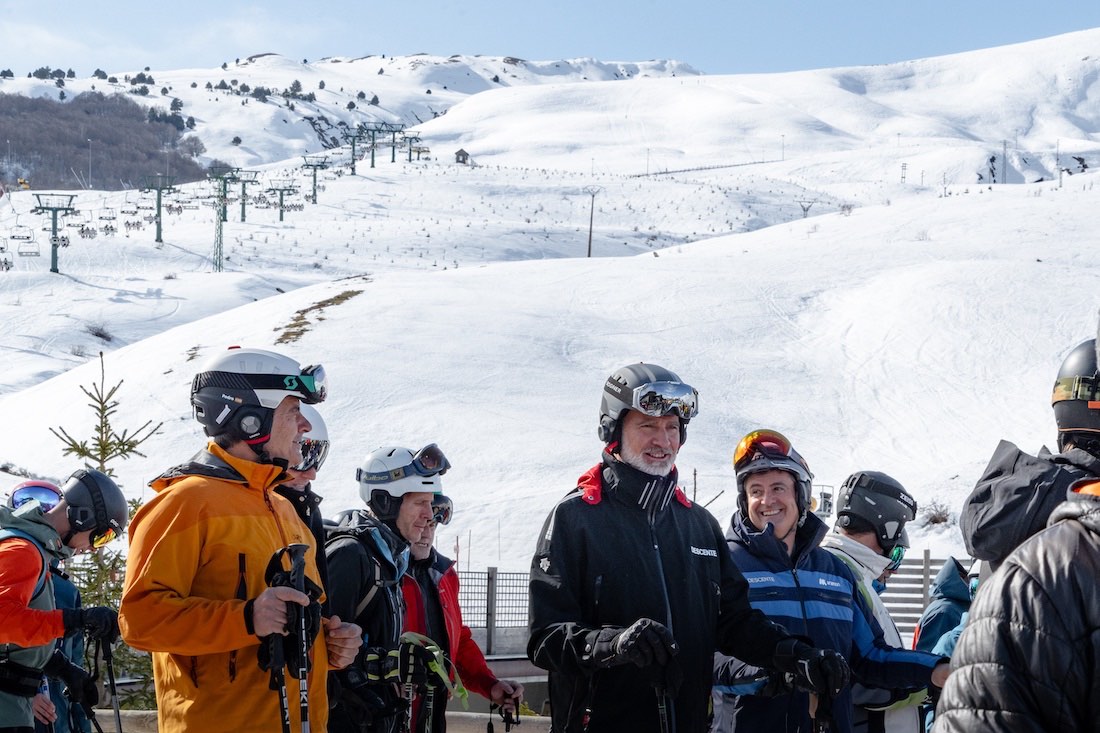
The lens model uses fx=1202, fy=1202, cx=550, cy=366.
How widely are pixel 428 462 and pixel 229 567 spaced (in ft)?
6.40

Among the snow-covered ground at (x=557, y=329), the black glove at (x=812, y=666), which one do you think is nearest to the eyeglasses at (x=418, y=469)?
the black glove at (x=812, y=666)

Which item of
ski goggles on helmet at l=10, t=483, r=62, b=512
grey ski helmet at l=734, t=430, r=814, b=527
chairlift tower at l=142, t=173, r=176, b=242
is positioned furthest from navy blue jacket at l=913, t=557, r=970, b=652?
chairlift tower at l=142, t=173, r=176, b=242

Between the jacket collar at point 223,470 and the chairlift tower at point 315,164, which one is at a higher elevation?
the chairlift tower at point 315,164

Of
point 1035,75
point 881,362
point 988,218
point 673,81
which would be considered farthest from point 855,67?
point 881,362

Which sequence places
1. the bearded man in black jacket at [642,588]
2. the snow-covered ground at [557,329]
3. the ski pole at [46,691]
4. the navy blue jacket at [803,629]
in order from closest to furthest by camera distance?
1. the bearded man in black jacket at [642,588]
2. the navy blue jacket at [803,629]
3. the ski pole at [46,691]
4. the snow-covered ground at [557,329]

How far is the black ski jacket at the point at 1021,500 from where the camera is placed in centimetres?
342

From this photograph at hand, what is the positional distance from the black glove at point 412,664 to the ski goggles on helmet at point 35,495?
7.20 feet

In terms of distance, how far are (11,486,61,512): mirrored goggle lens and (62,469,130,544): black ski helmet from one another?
0.09 m

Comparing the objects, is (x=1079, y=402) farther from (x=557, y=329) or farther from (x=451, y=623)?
(x=557, y=329)

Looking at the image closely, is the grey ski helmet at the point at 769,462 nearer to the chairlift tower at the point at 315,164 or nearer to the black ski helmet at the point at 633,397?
the black ski helmet at the point at 633,397

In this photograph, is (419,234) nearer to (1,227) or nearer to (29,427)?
(1,227)

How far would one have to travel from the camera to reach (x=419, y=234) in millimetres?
61906

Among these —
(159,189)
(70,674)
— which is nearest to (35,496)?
(70,674)

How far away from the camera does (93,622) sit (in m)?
5.30
